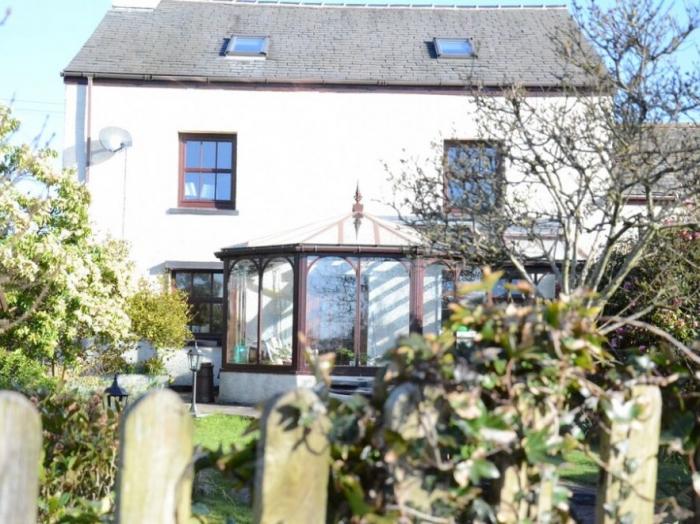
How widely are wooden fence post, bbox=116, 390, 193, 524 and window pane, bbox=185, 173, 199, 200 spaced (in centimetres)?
1771

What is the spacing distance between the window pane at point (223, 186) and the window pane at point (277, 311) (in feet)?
11.8

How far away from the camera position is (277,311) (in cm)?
1656

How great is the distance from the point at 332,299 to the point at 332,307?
0.15m

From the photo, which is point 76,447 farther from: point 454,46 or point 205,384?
point 454,46

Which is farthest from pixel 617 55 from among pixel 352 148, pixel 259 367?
pixel 352 148

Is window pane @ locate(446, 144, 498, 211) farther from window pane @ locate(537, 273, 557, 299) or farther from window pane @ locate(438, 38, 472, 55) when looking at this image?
window pane @ locate(438, 38, 472, 55)

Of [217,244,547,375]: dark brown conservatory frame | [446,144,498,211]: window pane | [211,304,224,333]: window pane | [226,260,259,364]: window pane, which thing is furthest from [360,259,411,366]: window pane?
[446,144,498,211]: window pane

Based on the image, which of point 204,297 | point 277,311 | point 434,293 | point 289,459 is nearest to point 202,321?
point 204,297

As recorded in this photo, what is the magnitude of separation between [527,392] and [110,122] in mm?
18466

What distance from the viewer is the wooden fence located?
194 cm

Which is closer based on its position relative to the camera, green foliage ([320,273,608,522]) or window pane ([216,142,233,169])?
green foliage ([320,273,608,522])

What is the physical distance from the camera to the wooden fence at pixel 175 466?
76.4 inches

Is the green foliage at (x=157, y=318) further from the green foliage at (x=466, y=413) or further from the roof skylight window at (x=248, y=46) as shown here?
the green foliage at (x=466, y=413)

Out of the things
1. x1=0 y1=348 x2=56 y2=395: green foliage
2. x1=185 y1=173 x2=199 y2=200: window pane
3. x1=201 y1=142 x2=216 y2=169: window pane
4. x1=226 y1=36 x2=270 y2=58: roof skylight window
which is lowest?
x1=0 y1=348 x2=56 y2=395: green foliage
